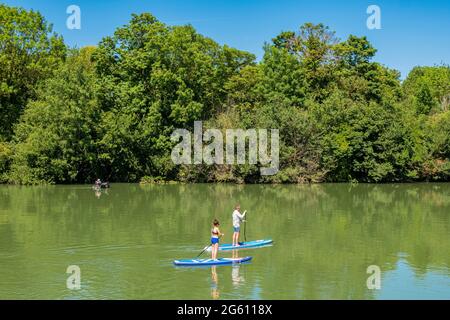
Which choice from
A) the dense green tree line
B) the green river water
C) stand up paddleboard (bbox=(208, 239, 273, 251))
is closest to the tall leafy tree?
the dense green tree line

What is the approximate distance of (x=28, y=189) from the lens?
55312mm

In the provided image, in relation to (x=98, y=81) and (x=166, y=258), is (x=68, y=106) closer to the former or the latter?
(x=98, y=81)

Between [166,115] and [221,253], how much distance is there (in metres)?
43.9

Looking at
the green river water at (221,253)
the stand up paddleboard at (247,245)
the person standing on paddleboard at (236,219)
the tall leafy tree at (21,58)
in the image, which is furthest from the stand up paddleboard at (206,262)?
the tall leafy tree at (21,58)

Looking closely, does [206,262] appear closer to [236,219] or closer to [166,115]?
[236,219]

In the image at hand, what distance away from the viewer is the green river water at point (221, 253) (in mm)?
19125

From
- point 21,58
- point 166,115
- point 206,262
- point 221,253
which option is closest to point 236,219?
point 221,253

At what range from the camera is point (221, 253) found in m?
25.2

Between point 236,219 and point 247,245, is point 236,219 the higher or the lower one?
the higher one

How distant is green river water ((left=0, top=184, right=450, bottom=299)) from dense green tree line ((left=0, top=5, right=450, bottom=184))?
48.9 feet

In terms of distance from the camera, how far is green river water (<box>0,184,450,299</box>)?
19.1m
